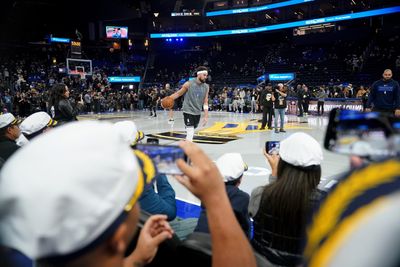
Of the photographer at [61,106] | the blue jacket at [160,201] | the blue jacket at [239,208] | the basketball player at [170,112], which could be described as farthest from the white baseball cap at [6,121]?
the basketball player at [170,112]

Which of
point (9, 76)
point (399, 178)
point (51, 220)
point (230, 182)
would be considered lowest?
point (230, 182)

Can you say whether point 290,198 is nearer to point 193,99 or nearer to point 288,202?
point 288,202

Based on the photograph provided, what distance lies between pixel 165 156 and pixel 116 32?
39348 mm

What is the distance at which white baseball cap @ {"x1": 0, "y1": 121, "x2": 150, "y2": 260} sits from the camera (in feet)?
2.30

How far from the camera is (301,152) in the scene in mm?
1915

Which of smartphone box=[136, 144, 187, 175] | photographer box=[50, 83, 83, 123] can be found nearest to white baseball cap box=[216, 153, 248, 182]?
smartphone box=[136, 144, 187, 175]

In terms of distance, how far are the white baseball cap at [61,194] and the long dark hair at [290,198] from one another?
124 centimetres

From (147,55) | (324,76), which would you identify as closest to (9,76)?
(147,55)

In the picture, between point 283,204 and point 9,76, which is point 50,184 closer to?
point 283,204

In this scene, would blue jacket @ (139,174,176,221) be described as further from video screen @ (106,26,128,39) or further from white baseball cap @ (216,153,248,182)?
video screen @ (106,26,128,39)

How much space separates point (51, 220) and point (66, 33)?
3859 centimetres

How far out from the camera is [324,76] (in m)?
28.0

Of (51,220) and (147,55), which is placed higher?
(147,55)

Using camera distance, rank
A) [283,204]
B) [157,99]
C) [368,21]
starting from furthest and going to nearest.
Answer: [368,21]
[157,99]
[283,204]
